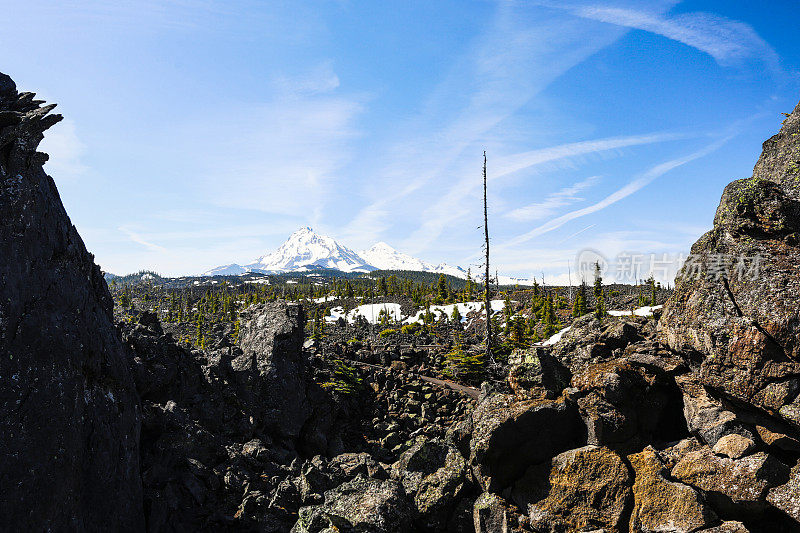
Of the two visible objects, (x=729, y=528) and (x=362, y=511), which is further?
(x=362, y=511)

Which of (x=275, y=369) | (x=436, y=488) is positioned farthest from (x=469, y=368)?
(x=436, y=488)

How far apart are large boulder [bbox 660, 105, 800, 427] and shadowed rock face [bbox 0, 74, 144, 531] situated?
15.1m

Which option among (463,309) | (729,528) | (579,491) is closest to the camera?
(729,528)

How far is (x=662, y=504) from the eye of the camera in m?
8.23

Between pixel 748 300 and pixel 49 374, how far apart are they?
16.2 m

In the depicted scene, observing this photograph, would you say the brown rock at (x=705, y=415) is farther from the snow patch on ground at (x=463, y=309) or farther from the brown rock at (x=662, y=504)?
the snow patch on ground at (x=463, y=309)

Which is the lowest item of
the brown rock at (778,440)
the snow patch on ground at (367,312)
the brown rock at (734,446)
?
the snow patch on ground at (367,312)

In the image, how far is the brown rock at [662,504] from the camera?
306 inches

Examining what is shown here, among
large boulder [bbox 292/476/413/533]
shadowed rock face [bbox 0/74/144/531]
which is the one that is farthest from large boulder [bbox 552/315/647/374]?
shadowed rock face [bbox 0/74/144/531]

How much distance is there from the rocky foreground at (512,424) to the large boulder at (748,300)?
1.5 inches

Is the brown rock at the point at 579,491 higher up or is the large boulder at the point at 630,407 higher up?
the large boulder at the point at 630,407

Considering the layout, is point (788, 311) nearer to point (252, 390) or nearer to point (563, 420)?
point (563, 420)

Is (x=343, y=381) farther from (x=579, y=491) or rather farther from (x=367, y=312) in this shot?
(x=367, y=312)

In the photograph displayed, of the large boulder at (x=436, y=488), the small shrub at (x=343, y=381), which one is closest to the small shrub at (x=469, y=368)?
the small shrub at (x=343, y=381)
